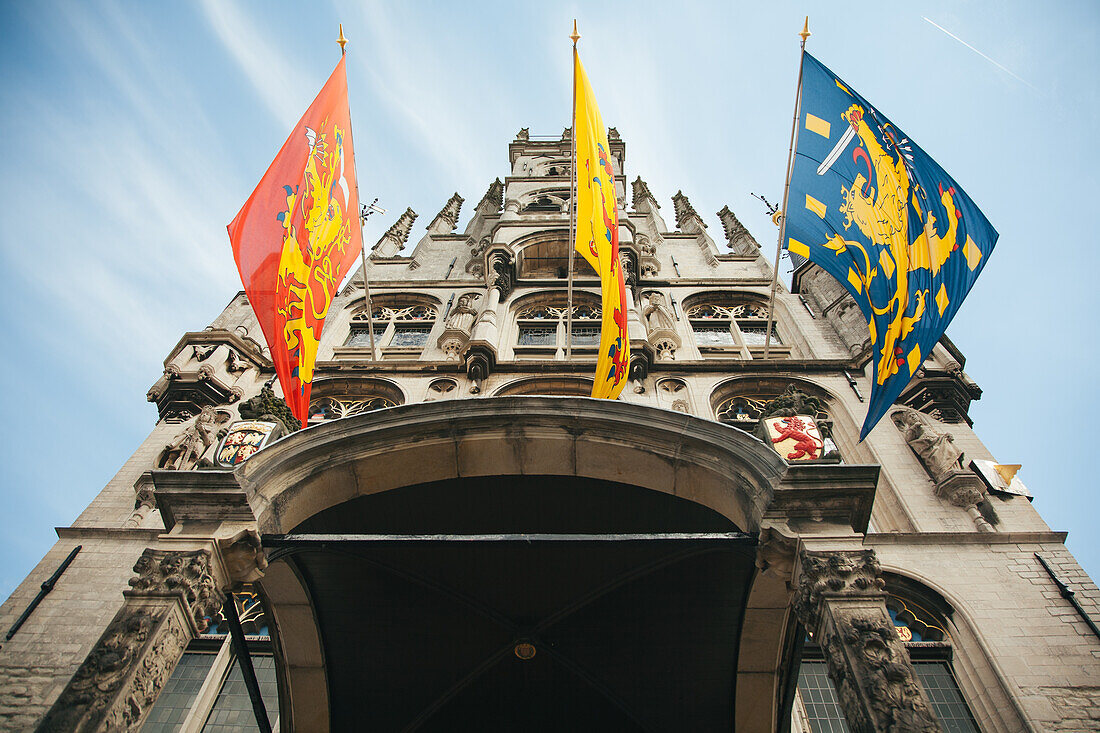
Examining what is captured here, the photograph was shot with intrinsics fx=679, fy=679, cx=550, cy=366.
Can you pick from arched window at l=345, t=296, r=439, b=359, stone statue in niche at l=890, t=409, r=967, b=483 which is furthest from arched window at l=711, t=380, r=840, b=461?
arched window at l=345, t=296, r=439, b=359

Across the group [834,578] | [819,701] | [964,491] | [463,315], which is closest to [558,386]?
[463,315]

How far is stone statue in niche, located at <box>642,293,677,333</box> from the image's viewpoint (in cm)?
1712

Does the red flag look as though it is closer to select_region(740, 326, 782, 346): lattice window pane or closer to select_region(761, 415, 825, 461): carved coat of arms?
select_region(761, 415, 825, 461): carved coat of arms

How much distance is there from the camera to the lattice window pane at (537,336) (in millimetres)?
17891

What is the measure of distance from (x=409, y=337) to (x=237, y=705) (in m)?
11.5

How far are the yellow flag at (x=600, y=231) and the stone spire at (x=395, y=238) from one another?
13.4 m

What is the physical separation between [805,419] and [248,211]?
310 inches

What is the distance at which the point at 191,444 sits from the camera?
37.6ft

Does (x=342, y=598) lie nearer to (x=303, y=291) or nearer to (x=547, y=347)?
(x=303, y=291)

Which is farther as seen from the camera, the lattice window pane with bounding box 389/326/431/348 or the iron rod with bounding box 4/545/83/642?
the lattice window pane with bounding box 389/326/431/348

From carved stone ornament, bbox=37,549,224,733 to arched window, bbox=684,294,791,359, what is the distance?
1293 centimetres

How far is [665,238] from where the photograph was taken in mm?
26984

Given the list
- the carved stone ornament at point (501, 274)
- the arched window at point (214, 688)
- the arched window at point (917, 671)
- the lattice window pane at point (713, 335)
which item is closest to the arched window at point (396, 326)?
the carved stone ornament at point (501, 274)

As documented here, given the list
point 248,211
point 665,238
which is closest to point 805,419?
point 248,211
